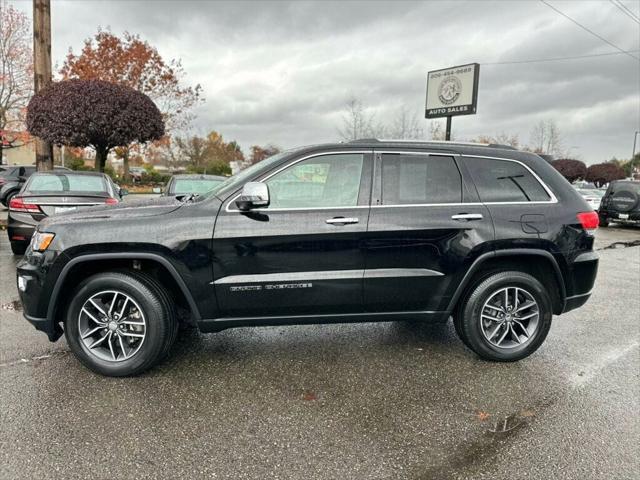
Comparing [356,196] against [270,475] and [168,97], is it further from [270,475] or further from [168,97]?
[168,97]

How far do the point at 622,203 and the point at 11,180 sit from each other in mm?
21804

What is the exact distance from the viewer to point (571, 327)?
15.2ft

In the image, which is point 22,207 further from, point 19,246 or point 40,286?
point 40,286

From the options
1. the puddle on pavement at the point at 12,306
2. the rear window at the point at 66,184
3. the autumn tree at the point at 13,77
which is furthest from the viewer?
the autumn tree at the point at 13,77

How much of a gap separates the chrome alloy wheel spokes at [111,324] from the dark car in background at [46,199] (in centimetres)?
342

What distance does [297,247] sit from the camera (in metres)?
3.20

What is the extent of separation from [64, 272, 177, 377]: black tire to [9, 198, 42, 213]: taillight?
411 centimetres

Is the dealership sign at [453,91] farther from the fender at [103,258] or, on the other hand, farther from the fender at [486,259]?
the fender at [103,258]

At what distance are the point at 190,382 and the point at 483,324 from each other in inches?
96.4

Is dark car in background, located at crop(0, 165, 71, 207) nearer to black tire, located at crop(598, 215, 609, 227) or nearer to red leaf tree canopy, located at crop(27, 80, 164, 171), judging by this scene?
red leaf tree canopy, located at crop(27, 80, 164, 171)

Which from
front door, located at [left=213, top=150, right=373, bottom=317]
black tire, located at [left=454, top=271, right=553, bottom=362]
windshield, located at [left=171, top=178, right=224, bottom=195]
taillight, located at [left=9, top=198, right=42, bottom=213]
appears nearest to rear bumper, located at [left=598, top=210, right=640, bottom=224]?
windshield, located at [left=171, top=178, right=224, bottom=195]

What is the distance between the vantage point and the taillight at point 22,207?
639 cm

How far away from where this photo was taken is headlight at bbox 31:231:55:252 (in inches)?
123

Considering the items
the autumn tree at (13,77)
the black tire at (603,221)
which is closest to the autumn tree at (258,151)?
the autumn tree at (13,77)
